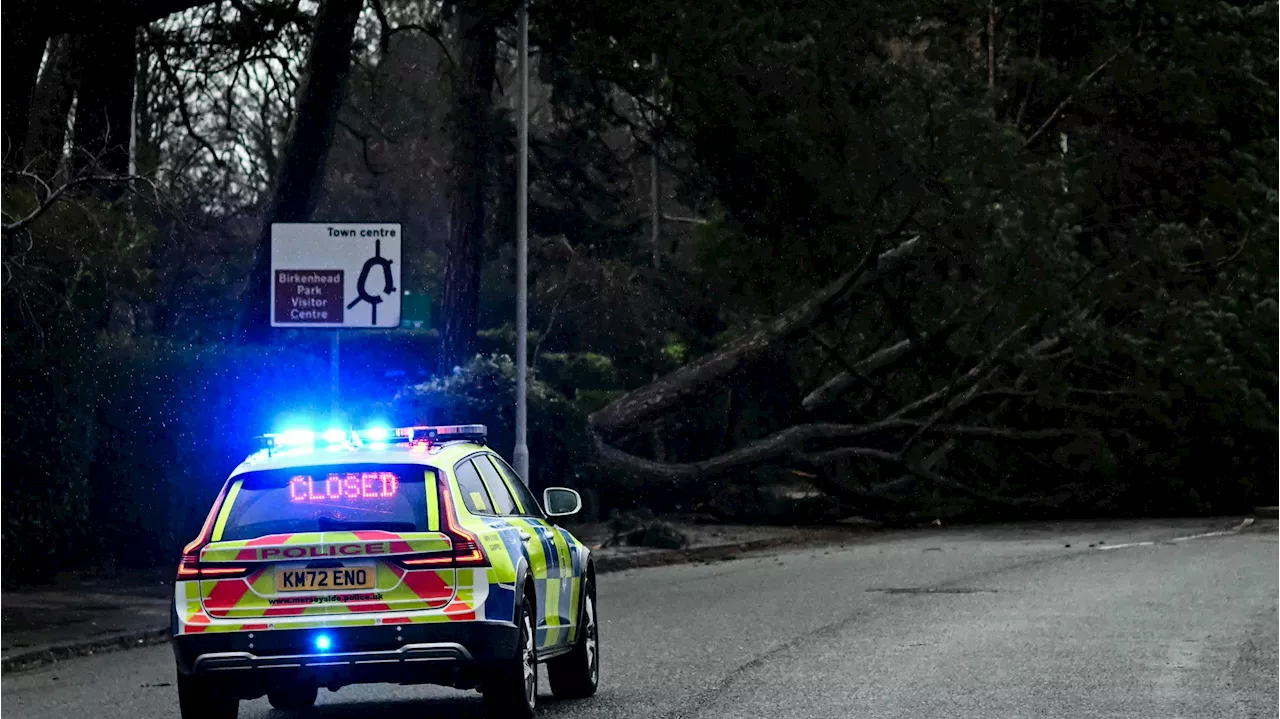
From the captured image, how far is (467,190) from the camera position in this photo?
3441 centimetres

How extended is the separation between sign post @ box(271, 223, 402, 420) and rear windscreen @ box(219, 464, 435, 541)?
810 centimetres

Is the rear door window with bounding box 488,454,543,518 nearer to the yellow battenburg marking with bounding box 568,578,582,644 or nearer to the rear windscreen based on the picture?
the yellow battenburg marking with bounding box 568,578,582,644

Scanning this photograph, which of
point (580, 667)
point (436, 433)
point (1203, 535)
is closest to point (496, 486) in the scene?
point (436, 433)

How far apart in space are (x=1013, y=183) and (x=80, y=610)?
1883 centimetres

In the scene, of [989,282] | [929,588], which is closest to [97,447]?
[929,588]

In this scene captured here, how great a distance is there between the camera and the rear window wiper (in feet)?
29.9

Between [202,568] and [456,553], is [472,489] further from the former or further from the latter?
[202,568]

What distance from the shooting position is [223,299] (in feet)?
164

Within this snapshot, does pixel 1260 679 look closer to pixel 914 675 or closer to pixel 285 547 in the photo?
pixel 914 675

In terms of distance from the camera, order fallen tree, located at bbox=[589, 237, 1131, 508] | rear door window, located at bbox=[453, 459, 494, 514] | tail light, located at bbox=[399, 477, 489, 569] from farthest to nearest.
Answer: fallen tree, located at bbox=[589, 237, 1131, 508]
rear door window, located at bbox=[453, 459, 494, 514]
tail light, located at bbox=[399, 477, 489, 569]

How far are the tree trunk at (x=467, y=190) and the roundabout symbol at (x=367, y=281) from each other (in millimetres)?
16176

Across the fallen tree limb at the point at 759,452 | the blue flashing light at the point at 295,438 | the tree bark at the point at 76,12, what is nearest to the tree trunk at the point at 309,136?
the tree bark at the point at 76,12

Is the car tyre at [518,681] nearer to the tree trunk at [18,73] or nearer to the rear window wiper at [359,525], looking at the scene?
the rear window wiper at [359,525]

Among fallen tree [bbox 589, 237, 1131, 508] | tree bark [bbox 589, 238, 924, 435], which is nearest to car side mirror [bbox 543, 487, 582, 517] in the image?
fallen tree [bbox 589, 237, 1131, 508]
